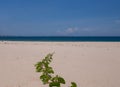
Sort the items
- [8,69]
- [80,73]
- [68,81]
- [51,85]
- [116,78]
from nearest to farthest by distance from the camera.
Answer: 1. [51,85]
2. [68,81]
3. [116,78]
4. [80,73]
5. [8,69]

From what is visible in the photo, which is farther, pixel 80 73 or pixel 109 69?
pixel 109 69

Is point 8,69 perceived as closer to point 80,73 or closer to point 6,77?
point 6,77

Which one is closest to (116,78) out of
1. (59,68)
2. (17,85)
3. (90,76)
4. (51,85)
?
(90,76)

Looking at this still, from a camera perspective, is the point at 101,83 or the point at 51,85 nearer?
the point at 51,85

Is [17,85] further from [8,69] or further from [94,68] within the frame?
[94,68]

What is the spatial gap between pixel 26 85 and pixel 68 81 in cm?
150

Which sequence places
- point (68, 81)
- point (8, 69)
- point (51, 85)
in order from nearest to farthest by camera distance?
1. point (51, 85)
2. point (68, 81)
3. point (8, 69)

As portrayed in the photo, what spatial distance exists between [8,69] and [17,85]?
9.00 ft

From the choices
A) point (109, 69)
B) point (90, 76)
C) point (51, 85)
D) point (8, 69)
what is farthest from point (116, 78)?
point (51, 85)

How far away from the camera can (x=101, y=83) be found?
826 centimetres

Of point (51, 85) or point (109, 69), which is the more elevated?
point (51, 85)

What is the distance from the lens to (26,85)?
784 centimetres

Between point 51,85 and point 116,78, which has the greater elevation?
point 51,85

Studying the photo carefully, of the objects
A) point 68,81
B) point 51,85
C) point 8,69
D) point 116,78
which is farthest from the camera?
point 8,69
